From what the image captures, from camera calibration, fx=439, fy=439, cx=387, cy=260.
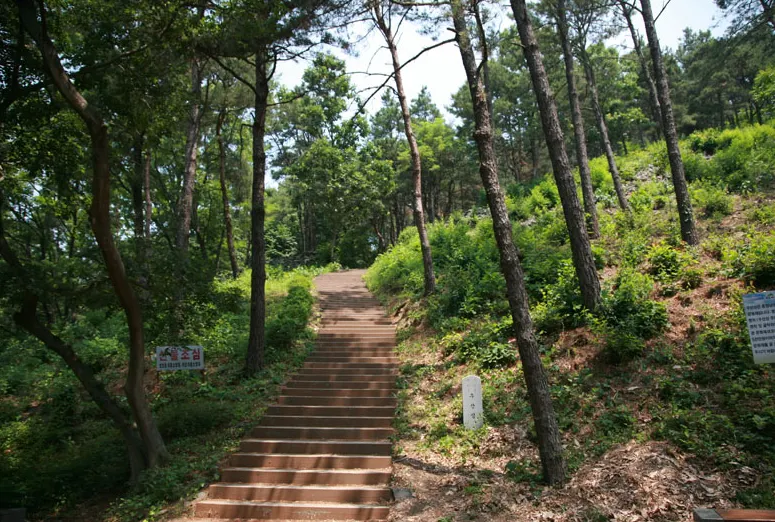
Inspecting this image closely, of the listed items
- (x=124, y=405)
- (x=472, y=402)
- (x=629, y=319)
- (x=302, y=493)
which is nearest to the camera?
(x=302, y=493)

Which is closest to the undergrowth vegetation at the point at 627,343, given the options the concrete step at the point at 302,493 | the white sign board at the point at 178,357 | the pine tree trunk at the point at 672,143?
the pine tree trunk at the point at 672,143

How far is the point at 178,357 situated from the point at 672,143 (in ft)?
39.0

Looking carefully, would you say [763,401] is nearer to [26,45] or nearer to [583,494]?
[583,494]

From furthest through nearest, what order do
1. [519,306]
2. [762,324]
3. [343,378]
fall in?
[343,378] < [519,306] < [762,324]

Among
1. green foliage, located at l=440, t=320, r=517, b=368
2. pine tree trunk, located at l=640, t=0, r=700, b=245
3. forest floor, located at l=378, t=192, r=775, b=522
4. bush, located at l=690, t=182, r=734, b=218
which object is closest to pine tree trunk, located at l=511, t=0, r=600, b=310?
forest floor, located at l=378, t=192, r=775, b=522

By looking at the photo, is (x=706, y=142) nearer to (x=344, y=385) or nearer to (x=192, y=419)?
(x=344, y=385)

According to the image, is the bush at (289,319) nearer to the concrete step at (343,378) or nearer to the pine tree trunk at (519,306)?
the concrete step at (343,378)

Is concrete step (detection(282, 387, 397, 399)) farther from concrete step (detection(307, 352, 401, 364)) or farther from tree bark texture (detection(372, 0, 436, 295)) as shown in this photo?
tree bark texture (detection(372, 0, 436, 295))

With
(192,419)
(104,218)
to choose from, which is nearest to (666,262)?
(192,419)

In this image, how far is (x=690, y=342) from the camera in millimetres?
6875

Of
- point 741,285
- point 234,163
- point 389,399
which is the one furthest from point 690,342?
point 234,163

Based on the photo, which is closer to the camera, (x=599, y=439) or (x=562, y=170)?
(x=599, y=439)

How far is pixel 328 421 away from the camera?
8094 millimetres

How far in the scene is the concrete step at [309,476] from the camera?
6.41 m
